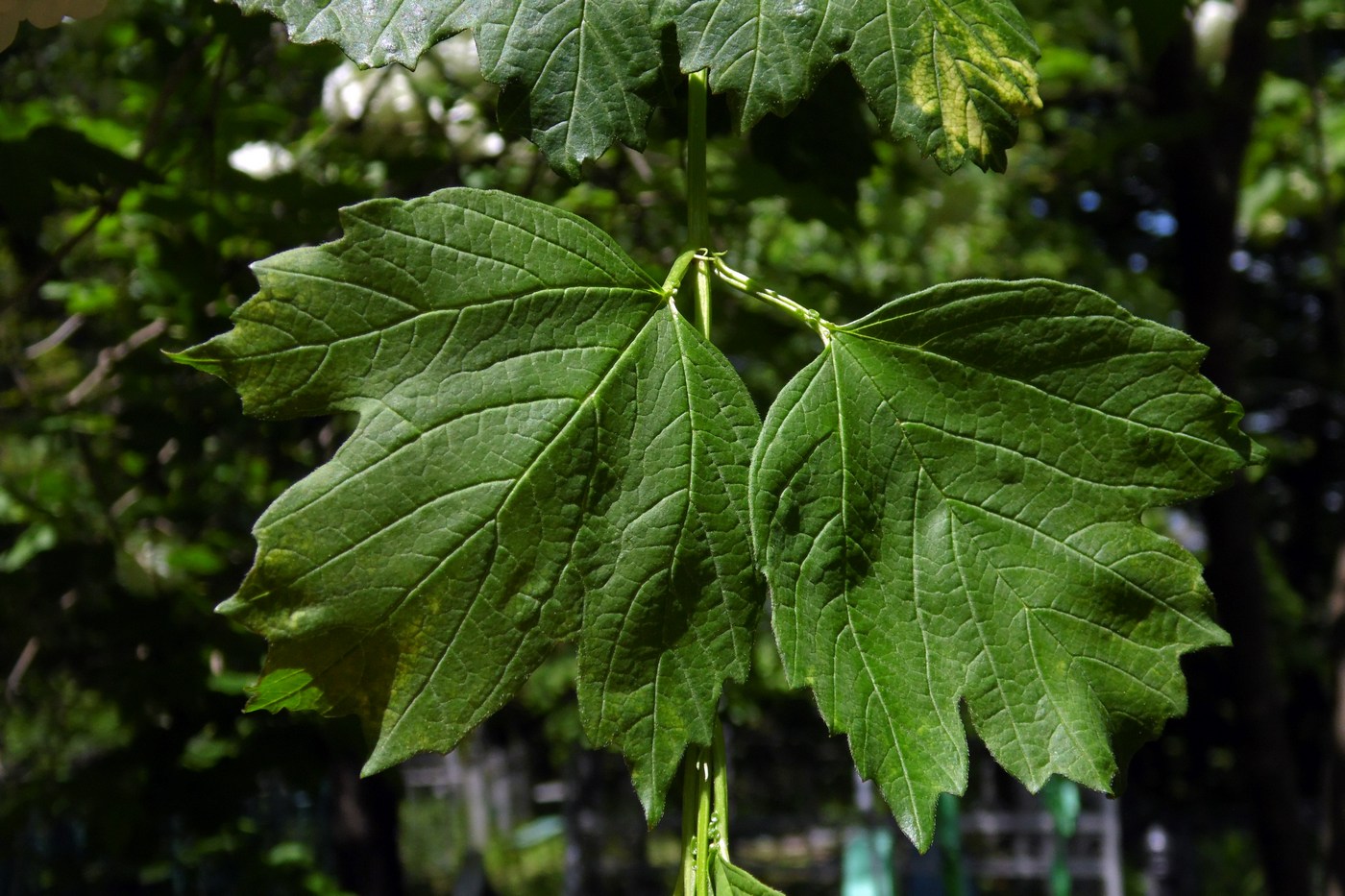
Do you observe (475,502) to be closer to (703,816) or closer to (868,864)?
(703,816)

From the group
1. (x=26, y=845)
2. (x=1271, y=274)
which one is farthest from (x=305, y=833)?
(x=1271, y=274)

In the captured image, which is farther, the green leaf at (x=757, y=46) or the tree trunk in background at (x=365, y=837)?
the tree trunk in background at (x=365, y=837)

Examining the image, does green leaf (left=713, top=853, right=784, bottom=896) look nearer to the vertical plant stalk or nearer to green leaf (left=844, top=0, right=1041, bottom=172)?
the vertical plant stalk

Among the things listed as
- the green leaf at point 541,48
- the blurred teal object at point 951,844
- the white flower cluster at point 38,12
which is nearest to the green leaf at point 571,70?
the green leaf at point 541,48

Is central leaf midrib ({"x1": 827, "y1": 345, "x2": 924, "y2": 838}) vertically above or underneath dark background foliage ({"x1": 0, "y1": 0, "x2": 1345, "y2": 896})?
underneath

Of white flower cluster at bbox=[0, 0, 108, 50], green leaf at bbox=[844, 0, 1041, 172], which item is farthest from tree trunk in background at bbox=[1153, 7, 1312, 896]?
white flower cluster at bbox=[0, 0, 108, 50]

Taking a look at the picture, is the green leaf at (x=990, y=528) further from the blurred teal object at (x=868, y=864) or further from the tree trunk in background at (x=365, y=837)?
the blurred teal object at (x=868, y=864)
